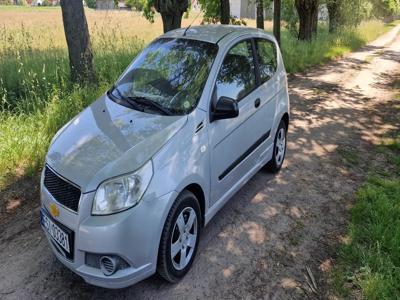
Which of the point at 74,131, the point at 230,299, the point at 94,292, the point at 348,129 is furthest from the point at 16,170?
the point at 348,129

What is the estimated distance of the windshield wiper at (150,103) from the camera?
11.6 feet

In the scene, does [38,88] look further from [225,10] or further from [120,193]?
[225,10]

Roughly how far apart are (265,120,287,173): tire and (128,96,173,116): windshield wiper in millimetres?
2124

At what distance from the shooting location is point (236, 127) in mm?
3939

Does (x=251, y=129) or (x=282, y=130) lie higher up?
(x=251, y=129)

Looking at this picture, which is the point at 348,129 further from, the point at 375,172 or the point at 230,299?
the point at 230,299

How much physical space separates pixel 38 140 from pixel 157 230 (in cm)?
339

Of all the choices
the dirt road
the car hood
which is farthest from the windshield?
the dirt road

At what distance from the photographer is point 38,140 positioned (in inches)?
217

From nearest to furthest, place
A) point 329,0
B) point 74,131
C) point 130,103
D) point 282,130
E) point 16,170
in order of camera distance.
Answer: point 74,131 < point 130,103 < point 16,170 < point 282,130 < point 329,0

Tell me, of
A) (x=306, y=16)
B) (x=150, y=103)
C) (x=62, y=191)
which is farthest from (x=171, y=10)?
(x=306, y=16)

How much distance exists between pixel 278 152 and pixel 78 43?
4.26m

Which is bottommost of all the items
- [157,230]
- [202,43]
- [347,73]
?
[347,73]

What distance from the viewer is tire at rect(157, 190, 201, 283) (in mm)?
3015
